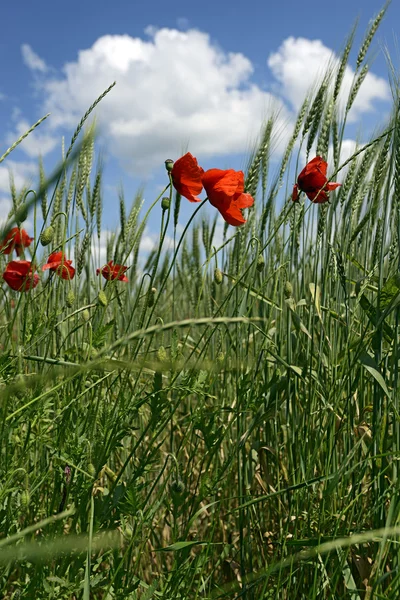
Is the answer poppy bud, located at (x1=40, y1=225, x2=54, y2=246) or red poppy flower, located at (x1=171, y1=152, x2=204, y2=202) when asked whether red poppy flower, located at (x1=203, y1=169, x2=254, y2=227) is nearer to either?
red poppy flower, located at (x1=171, y1=152, x2=204, y2=202)

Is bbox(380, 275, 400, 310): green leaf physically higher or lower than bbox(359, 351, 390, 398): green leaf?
higher

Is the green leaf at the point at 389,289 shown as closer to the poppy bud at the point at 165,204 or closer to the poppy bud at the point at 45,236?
the poppy bud at the point at 165,204

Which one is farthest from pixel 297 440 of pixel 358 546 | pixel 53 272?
pixel 53 272

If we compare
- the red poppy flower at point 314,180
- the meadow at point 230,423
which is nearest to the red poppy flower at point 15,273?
the meadow at point 230,423

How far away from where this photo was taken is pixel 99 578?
2.98 feet

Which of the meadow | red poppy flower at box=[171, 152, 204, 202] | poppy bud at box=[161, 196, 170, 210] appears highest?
red poppy flower at box=[171, 152, 204, 202]

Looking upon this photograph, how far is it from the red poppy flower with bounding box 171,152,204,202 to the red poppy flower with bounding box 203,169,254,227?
0.03 metres

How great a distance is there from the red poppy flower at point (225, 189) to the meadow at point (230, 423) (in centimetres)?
7

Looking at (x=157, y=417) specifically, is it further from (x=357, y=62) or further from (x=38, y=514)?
(x=357, y=62)

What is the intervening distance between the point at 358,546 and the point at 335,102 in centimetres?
96

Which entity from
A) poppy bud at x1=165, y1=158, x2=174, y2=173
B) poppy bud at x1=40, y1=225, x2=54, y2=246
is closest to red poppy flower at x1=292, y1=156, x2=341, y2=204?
poppy bud at x1=165, y1=158, x2=174, y2=173

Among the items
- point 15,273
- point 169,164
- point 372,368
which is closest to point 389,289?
point 372,368

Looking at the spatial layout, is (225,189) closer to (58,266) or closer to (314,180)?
(314,180)

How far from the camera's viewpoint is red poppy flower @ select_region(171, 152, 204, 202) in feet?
3.56
